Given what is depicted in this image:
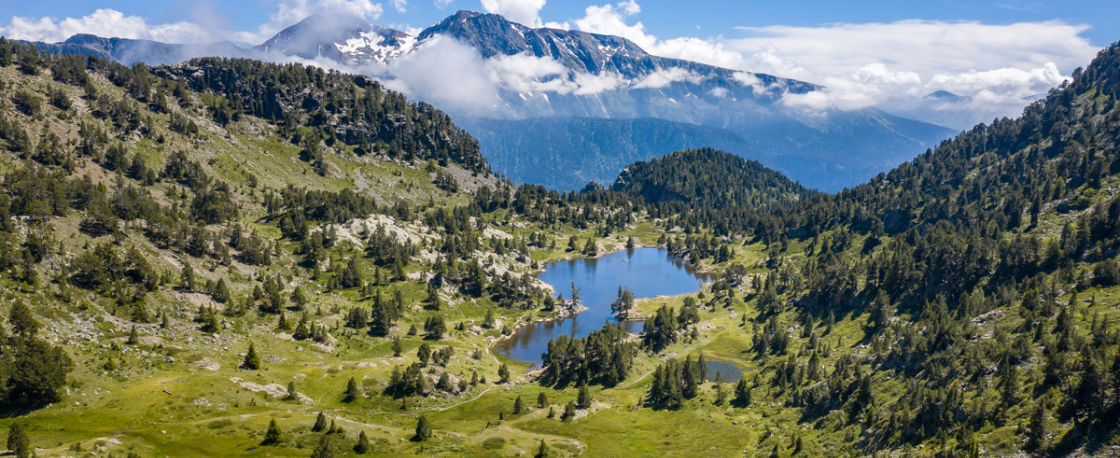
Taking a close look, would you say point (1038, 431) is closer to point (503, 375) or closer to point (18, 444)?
point (503, 375)

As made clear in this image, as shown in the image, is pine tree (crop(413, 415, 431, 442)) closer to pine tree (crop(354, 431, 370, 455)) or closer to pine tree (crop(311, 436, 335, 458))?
pine tree (crop(354, 431, 370, 455))

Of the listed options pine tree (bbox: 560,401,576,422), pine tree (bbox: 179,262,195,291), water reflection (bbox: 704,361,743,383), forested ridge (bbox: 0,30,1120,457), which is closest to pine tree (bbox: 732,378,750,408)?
forested ridge (bbox: 0,30,1120,457)

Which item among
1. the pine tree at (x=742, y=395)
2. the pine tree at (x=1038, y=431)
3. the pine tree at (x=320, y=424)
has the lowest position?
the pine tree at (x=742, y=395)

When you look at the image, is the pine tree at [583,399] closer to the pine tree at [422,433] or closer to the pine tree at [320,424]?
the pine tree at [422,433]

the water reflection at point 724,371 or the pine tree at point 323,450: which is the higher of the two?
the pine tree at point 323,450

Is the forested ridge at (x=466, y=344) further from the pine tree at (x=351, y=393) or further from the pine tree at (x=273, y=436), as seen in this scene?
the pine tree at (x=351, y=393)

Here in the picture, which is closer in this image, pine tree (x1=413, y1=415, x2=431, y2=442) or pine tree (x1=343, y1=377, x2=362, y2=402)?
pine tree (x1=413, y1=415, x2=431, y2=442)

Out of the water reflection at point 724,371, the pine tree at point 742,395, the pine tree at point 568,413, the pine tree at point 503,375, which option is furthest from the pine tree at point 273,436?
the water reflection at point 724,371

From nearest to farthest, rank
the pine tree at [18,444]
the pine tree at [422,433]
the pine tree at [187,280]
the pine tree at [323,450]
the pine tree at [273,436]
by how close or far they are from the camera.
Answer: the pine tree at [18,444] → the pine tree at [323,450] → the pine tree at [273,436] → the pine tree at [422,433] → the pine tree at [187,280]

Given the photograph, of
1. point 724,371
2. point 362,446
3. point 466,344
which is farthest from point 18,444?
point 724,371

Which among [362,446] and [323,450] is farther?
[362,446]

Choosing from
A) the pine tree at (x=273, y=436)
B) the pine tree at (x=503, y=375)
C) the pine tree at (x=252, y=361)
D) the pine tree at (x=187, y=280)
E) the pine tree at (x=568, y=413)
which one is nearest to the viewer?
the pine tree at (x=273, y=436)

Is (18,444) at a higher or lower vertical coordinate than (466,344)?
higher

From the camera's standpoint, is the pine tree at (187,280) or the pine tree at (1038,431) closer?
the pine tree at (1038,431)
